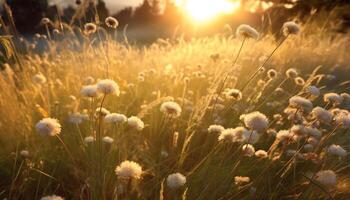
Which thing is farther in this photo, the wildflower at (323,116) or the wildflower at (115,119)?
the wildflower at (323,116)

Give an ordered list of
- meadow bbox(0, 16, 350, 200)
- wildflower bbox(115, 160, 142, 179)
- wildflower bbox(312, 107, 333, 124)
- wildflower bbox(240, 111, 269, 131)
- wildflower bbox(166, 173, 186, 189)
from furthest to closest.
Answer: wildflower bbox(312, 107, 333, 124) → meadow bbox(0, 16, 350, 200) → wildflower bbox(240, 111, 269, 131) → wildflower bbox(166, 173, 186, 189) → wildflower bbox(115, 160, 142, 179)

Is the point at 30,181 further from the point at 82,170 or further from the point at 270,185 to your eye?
the point at 270,185

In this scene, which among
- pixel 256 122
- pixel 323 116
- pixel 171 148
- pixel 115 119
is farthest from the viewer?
pixel 171 148

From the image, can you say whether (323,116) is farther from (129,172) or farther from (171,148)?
(129,172)

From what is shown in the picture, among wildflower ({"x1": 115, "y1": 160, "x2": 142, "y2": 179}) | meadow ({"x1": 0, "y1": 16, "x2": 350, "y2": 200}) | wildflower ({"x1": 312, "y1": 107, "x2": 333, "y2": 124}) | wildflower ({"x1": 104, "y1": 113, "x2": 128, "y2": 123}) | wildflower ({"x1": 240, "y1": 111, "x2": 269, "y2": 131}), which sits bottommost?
meadow ({"x1": 0, "y1": 16, "x2": 350, "y2": 200})

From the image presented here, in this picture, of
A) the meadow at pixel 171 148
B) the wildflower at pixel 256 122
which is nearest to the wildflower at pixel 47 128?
the meadow at pixel 171 148

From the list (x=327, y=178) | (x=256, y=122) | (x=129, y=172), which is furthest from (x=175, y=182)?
(x=327, y=178)

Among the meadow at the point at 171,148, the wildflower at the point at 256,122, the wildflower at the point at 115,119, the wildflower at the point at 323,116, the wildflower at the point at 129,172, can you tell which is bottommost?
the meadow at the point at 171,148

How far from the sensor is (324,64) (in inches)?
260

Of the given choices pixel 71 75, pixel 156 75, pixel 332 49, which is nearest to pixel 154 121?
pixel 71 75

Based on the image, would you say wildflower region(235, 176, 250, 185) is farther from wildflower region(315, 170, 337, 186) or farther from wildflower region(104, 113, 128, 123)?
wildflower region(104, 113, 128, 123)

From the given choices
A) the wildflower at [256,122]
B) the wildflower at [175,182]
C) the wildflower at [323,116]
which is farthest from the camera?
the wildflower at [323,116]

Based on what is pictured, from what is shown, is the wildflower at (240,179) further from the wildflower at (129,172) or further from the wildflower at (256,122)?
the wildflower at (129,172)

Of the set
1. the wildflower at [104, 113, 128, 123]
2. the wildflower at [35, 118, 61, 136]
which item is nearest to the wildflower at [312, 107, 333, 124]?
the wildflower at [104, 113, 128, 123]
